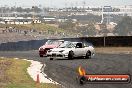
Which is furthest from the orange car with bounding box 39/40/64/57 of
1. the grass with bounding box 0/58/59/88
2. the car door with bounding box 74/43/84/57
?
Answer: the grass with bounding box 0/58/59/88

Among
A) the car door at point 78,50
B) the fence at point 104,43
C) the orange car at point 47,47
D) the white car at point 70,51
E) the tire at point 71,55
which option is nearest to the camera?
the white car at point 70,51

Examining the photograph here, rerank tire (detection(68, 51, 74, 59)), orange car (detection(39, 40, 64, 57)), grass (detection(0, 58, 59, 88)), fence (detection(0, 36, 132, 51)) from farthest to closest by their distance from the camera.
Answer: fence (detection(0, 36, 132, 51))
orange car (detection(39, 40, 64, 57))
tire (detection(68, 51, 74, 59))
grass (detection(0, 58, 59, 88))

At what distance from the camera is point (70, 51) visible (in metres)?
35.1

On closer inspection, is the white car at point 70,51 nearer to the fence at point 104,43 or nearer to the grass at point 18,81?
the grass at point 18,81

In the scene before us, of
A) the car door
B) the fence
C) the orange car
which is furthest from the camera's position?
the fence

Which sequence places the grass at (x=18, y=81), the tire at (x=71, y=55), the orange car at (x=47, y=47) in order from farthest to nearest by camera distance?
the orange car at (x=47, y=47) → the tire at (x=71, y=55) → the grass at (x=18, y=81)

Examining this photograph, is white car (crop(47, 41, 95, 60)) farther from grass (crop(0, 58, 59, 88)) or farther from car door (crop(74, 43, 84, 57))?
grass (crop(0, 58, 59, 88))

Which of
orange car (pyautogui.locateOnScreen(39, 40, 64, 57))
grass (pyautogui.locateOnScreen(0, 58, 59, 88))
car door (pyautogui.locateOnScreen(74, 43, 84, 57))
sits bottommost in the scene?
orange car (pyautogui.locateOnScreen(39, 40, 64, 57))

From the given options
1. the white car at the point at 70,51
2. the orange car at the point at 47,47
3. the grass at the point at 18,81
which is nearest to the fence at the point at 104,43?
the orange car at the point at 47,47

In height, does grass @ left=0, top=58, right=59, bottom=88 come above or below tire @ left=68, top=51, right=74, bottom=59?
above

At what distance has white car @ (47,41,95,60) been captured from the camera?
3472 centimetres

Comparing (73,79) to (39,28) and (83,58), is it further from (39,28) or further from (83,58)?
(39,28)

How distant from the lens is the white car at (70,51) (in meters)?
34.7

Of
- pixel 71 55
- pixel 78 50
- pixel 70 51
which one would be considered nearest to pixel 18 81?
pixel 70 51
